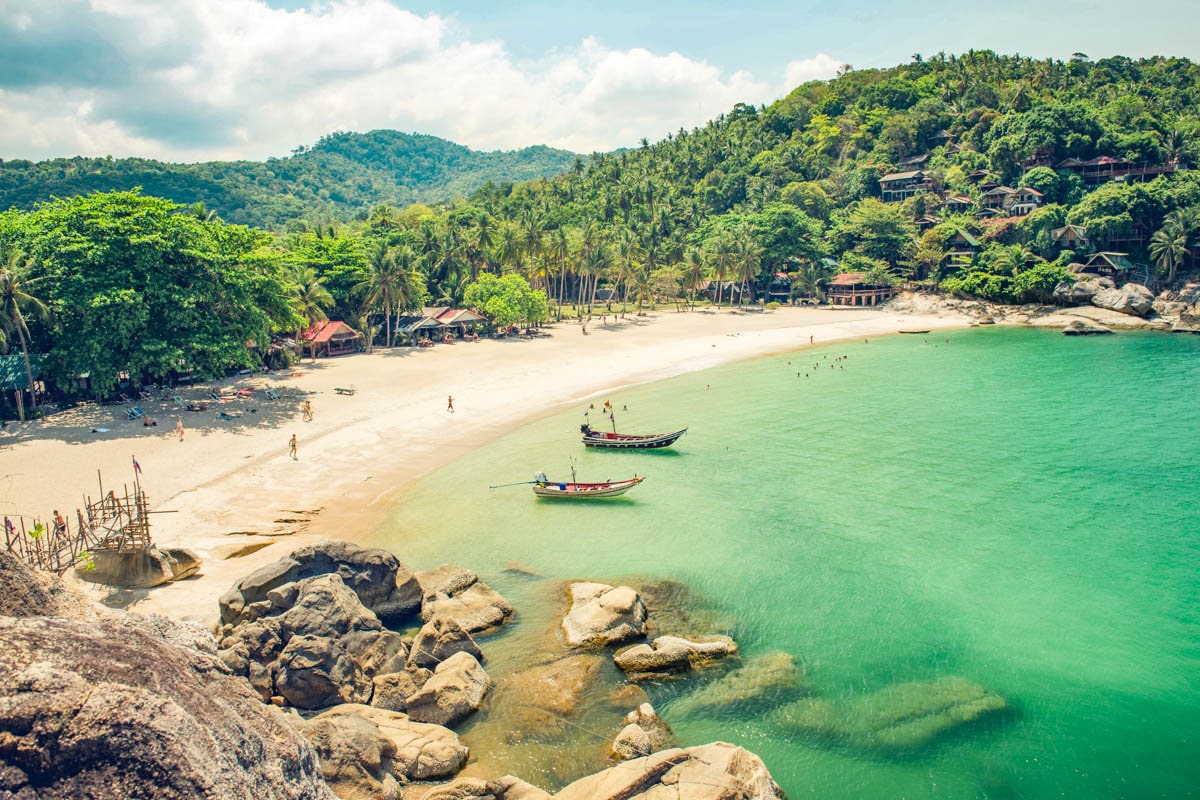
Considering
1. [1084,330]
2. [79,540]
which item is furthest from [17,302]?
[1084,330]

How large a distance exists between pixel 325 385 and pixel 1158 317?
84511mm

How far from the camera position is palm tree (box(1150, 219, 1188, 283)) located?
77.4 m

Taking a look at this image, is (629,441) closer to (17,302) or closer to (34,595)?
(34,595)

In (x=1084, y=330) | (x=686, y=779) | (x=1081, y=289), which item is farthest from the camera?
(x=1081, y=289)

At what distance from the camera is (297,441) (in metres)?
37.9

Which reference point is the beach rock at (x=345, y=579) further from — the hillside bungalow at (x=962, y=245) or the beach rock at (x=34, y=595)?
the hillside bungalow at (x=962, y=245)

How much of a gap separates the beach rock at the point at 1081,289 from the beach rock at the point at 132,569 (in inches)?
3544

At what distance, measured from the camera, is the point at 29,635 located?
741 centimetres

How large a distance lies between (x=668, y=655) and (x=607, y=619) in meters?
2.30

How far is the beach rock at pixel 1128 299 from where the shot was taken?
76.6 m

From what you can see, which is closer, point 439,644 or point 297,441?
point 439,644

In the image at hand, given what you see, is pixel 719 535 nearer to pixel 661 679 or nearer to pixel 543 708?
pixel 661 679

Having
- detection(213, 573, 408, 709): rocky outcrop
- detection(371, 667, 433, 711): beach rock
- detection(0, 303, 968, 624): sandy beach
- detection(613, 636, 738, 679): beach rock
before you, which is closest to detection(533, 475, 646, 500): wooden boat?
detection(0, 303, 968, 624): sandy beach

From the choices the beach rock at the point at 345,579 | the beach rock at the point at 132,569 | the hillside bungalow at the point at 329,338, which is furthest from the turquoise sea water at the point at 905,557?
the hillside bungalow at the point at 329,338
